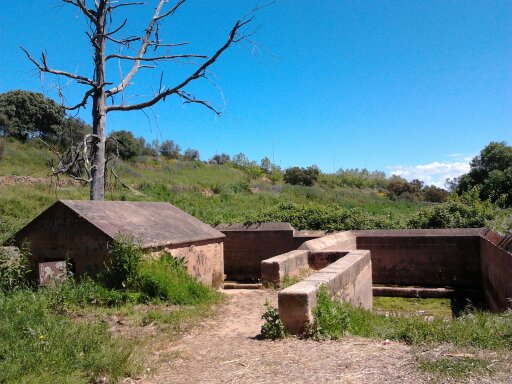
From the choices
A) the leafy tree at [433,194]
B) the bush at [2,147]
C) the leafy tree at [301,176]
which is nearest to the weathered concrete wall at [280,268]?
the bush at [2,147]

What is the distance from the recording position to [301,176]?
49281mm

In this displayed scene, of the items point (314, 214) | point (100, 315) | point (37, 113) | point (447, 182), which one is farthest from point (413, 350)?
point (447, 182)

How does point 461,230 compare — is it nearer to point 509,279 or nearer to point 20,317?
point 509,279

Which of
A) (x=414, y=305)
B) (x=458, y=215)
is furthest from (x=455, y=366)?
(x=458, y=215)

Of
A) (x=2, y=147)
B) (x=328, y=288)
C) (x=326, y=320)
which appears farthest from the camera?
(x=2, y=147)

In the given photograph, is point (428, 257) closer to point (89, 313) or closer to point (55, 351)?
point (89, 313)

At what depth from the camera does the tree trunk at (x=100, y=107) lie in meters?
11.8

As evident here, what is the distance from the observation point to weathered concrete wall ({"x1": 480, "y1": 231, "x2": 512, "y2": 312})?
30.6ft

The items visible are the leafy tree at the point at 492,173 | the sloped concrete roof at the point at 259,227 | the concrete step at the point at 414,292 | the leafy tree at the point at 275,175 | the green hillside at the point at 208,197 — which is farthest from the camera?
the leafy tree at the point at 275,175

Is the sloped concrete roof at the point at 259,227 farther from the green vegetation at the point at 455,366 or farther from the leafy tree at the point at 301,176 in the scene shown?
the leafy tree at the point at 301,176

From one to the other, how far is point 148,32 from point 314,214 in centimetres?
857

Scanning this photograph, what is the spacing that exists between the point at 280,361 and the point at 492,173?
2232cm

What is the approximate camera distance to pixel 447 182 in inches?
1828

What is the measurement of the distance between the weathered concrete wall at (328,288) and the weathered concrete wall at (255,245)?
211 inches
